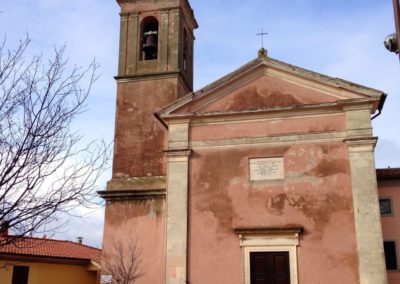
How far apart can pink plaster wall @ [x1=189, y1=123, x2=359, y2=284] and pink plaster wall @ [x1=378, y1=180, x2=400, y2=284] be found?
332 cm

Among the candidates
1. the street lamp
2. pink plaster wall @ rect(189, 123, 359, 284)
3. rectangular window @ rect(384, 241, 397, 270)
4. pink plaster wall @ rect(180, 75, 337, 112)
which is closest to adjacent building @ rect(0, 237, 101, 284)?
pink plaster wall @ rect(189, 123, 359, 284)

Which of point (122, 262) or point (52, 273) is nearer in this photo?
point (122, 262)

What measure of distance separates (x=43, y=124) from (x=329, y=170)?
8138 mm

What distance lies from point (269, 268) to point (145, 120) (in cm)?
574

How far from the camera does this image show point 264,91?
1393cm

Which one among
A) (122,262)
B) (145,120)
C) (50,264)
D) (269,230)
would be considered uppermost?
(145,120)

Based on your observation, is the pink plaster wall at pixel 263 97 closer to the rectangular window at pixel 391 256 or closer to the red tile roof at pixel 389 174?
the red tile roof at pixel 389 174

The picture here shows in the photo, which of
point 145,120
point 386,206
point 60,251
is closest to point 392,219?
point 386,206

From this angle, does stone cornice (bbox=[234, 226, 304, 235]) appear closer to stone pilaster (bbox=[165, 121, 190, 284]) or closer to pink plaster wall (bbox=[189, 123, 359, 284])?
pink plaster wall (bbox=[189, 123, 359, 284])

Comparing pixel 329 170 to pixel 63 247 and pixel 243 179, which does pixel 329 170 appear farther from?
pixel 63 247

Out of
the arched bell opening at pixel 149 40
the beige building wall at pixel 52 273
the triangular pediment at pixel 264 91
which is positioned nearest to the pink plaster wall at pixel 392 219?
the triangular pediment at pixel 264 91

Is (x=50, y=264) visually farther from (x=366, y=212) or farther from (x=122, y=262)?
(x=366, y=212)

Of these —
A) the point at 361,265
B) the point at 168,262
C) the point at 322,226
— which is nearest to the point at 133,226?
the point at 168,262

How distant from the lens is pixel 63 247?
23.2m
